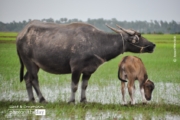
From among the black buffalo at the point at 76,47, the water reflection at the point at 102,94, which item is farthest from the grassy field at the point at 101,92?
the black buffalo at the point at 76,47

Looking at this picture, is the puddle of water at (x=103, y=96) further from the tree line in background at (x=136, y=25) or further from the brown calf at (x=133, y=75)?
Answer: the tree line in background at (x=136, y=25)

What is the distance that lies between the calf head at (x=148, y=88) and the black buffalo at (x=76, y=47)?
1.46 ft

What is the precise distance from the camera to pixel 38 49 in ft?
18.8

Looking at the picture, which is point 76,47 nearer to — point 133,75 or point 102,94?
point 133,75

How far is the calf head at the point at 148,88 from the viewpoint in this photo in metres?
5.54

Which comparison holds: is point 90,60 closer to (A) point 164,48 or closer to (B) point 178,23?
(B) point 178,23

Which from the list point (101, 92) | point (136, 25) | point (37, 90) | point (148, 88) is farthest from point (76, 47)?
point (136, 25)

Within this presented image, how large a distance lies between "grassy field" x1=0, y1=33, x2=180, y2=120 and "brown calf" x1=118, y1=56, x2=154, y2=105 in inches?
7.3

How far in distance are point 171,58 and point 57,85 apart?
2.20 metres

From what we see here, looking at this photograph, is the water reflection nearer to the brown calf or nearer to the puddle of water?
the puddle of water

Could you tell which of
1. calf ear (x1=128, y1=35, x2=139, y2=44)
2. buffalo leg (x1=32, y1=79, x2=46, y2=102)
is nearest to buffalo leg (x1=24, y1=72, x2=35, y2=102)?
buffalo leg (x1=32, y1=79, x2=46, y2=102)

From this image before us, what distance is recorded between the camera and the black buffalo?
18.1 feet

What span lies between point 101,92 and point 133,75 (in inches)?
45.5

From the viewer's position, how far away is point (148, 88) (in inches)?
219
